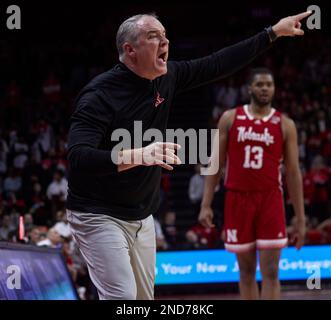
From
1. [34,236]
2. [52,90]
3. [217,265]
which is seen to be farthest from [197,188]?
[34,236]

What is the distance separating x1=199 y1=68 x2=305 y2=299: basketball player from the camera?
620 centimetres

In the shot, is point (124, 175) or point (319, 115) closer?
point (124, 175)

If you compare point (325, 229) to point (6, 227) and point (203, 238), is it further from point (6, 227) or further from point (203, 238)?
point (6, 227)

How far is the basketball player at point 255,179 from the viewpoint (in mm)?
6195

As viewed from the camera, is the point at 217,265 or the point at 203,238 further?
the point at 203,238

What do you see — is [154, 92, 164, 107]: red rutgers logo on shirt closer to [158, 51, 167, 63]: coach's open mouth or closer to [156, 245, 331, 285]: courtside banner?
[158, 51, 167, 63]: coach's open mouth

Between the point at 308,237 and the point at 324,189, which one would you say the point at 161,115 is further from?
the point at 324,189

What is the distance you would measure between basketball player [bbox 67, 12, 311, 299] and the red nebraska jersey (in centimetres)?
222

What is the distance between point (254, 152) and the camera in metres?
6.32

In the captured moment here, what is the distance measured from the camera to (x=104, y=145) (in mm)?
3836

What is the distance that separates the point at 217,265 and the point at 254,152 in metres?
5.05
